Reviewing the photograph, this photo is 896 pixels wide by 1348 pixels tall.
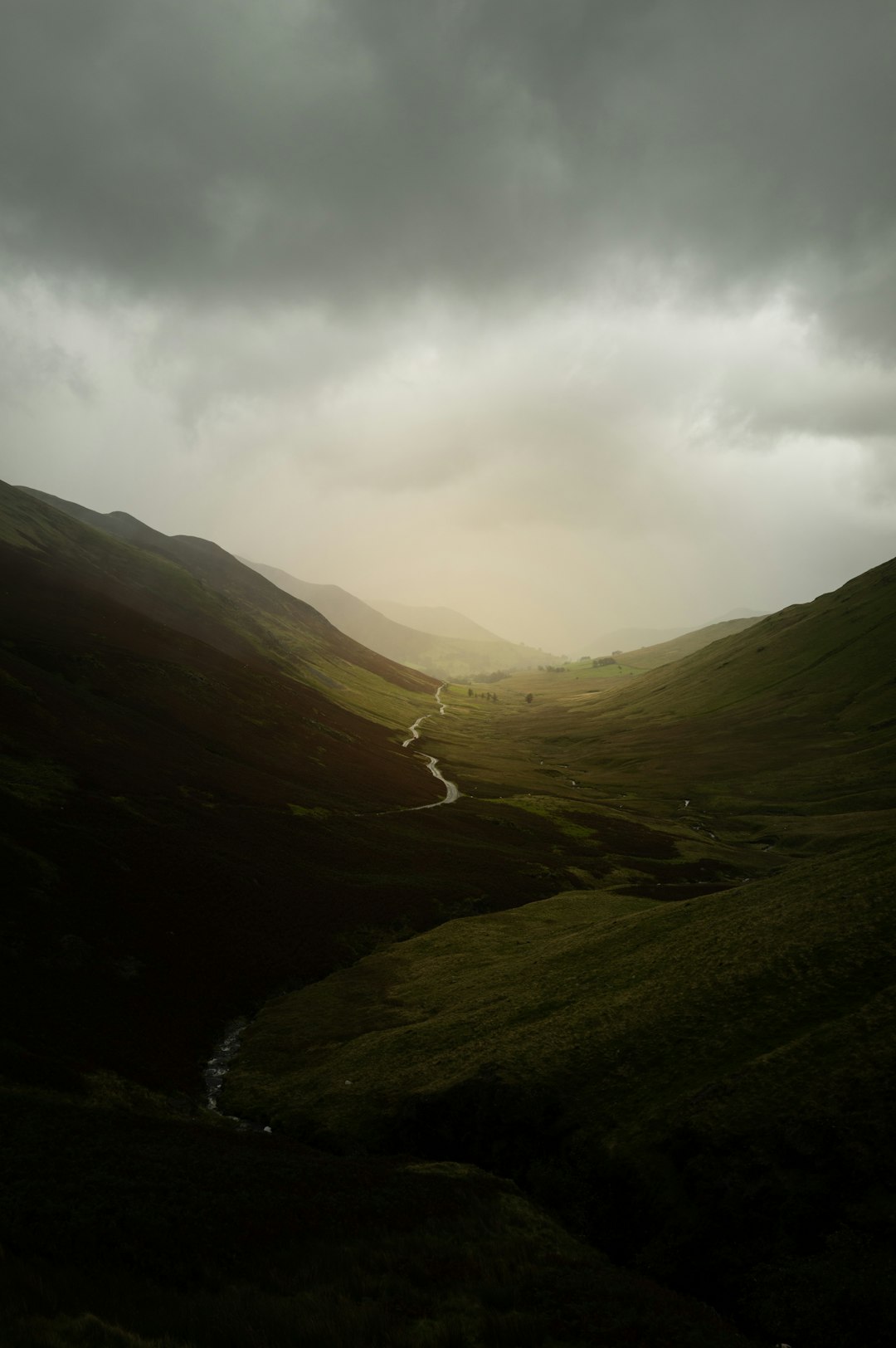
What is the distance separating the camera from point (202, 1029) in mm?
42875

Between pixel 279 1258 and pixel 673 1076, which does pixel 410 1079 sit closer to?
pixel 673 1076

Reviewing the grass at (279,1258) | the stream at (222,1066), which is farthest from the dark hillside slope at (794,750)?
the grass at (279,1258)

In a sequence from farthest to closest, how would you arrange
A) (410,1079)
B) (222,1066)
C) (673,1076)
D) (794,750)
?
(794,750), (222,1066), (410,1079), (673,1076)

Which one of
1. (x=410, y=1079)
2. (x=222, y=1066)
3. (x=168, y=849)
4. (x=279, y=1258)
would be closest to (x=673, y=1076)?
(x=410, y=1079)

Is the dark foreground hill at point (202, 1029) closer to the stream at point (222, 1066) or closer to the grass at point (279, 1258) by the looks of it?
the grass at point (279, 1258)

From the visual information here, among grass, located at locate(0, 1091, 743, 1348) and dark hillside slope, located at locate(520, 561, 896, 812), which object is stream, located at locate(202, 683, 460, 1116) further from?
dark hillside slope, located at locate(520, 561, 896, 812)

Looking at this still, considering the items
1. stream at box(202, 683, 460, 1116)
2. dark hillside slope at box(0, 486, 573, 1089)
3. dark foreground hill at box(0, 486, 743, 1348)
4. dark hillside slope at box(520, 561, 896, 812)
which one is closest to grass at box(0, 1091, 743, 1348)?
dark foreground hill at box(0, 486, 743, 1348)

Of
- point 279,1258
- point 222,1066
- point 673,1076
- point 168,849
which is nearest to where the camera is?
point 279,1258

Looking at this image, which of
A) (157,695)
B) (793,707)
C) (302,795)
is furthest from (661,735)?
(157,695)

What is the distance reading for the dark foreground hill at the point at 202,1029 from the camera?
15.7 metres

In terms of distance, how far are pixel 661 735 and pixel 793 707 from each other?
126 feet

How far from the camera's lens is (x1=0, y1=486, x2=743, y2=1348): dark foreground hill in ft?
51.4

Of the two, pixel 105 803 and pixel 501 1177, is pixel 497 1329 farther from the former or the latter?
pixel 105 803

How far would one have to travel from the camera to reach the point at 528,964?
46.9 m
